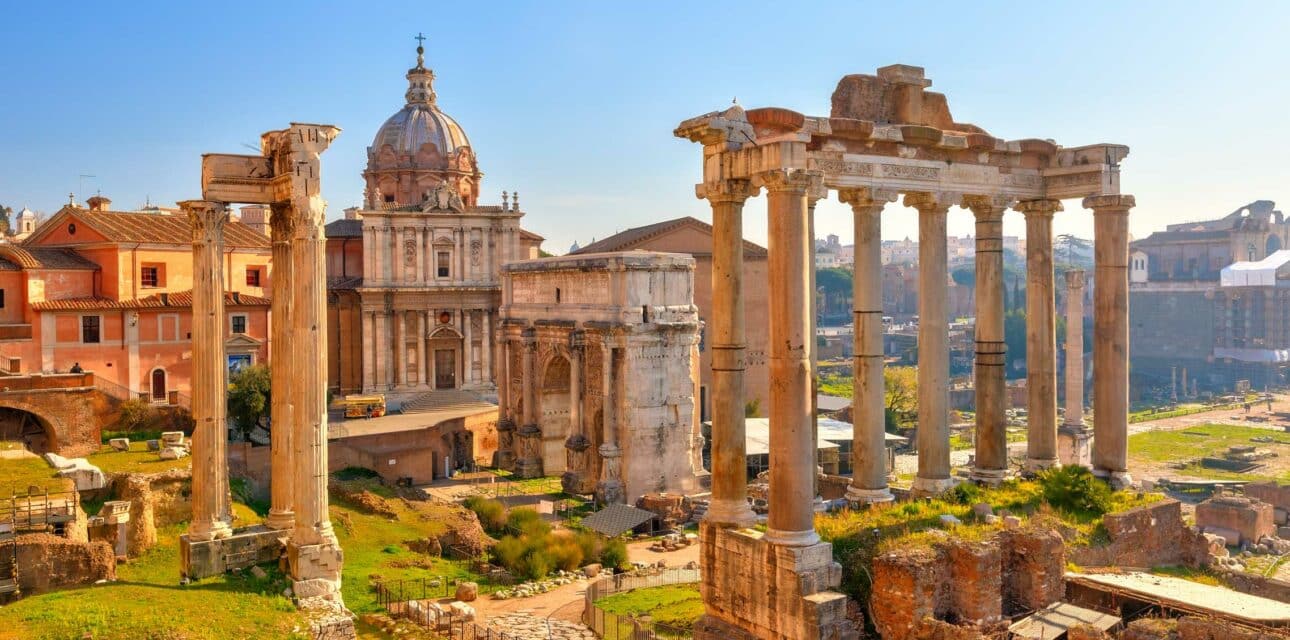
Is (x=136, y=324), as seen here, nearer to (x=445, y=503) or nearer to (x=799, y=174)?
(x=445, y=503)

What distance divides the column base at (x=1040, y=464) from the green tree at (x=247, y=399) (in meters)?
23.6

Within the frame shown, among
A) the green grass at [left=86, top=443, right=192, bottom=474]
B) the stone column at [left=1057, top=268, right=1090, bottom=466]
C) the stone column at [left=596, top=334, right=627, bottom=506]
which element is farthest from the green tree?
the stone column at [left=1057, top=268, right=1090, bottom=466]

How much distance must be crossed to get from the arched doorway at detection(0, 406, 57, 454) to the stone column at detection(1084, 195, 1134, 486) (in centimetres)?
2651

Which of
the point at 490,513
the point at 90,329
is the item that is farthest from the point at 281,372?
the point at 90,329

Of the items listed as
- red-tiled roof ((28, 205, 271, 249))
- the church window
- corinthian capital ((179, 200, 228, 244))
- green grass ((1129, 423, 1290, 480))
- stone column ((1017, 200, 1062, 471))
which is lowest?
green grass ((1129, 423, 1290, 480))

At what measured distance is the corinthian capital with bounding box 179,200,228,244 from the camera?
689 inches

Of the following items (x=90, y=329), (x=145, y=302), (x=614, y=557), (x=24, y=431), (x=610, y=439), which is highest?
(x=145, y=302)

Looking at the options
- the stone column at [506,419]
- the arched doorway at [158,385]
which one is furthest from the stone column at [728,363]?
the arched doorway at [158,385]

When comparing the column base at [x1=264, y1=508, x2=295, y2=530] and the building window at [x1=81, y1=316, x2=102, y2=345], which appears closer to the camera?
the column base at [x1=264, y1=508, x2=295, y2=530]

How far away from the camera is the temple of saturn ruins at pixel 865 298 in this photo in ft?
46.3

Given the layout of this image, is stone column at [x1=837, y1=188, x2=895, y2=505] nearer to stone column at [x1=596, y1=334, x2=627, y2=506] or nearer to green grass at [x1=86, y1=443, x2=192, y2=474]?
green grass at [x1=86, y1=443, x2=192, y2=474]

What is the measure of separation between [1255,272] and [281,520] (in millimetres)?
99888

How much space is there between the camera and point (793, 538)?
45.9 ft

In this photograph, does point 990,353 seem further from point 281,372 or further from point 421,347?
point 421,347
